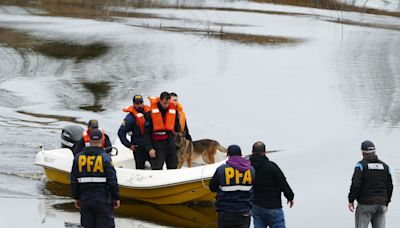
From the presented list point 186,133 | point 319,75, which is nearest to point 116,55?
point 319,75

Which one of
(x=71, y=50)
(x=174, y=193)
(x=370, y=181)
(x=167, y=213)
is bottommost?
(x=167, y=213)

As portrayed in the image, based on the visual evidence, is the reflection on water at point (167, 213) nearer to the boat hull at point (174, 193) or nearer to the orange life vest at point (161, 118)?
the boat hull at point (174, 193)

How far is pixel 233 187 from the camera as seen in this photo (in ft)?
30.8

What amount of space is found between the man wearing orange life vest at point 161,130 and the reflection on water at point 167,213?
0.65m

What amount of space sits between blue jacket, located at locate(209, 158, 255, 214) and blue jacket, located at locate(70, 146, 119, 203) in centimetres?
114

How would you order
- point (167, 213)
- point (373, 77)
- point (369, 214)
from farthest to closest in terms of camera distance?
1. point (373, 77)
2. point (167, 213)
3. point (369, 214)

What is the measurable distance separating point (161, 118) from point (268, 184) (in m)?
3.27

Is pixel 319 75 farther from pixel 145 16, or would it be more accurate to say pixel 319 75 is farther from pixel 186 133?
pixel 145 16

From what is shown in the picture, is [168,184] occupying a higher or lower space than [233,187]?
lower

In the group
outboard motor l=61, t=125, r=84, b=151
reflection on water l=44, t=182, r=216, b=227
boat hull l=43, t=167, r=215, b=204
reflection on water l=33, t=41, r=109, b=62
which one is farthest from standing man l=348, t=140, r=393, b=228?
reflection on water l=33, t=41, r=109, b=62

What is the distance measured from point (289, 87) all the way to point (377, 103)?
3.14 meters

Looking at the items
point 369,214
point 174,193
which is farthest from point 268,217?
point 174,193

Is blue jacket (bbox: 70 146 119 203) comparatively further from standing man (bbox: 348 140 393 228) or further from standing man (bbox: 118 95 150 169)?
standing man (bbox: 118 95 150 169)

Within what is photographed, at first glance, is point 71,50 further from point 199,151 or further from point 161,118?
point 161,118
